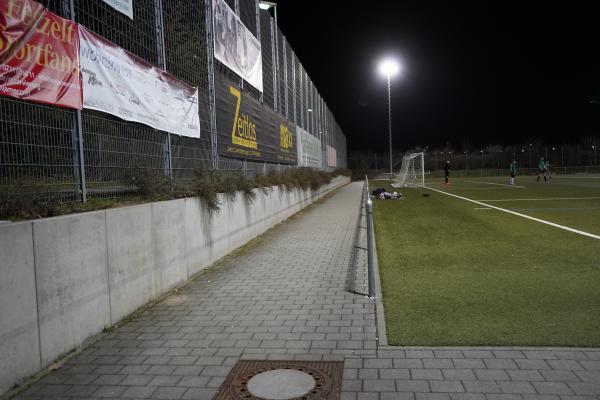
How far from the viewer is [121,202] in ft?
19.0

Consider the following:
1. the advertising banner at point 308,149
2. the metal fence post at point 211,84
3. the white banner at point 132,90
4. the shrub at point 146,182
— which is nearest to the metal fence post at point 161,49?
the white banner at point 132,90

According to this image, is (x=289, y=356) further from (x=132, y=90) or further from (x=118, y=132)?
(x=132, y=90)

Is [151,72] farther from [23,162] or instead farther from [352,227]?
[352,227]

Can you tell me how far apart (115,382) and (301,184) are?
14925mm

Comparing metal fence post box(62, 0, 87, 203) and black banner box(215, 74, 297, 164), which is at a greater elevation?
black banner box(215, 74, 297, 164)

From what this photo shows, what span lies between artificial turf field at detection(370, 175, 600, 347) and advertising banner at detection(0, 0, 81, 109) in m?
4.19

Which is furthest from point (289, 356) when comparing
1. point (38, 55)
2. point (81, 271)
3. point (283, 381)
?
point (38, 55)

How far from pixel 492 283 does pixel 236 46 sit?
8868 mm

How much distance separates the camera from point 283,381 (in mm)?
3684

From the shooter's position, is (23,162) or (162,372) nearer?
(162,372)

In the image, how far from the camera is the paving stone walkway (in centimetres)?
348

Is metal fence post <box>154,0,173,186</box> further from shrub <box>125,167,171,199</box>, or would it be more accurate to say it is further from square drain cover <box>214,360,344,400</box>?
square drain cover <box>214,360,344,400</box>

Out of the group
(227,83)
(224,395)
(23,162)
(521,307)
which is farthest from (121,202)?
(227,83)

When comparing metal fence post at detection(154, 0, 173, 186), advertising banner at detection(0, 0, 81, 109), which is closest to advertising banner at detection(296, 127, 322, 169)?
metal fence post at detection(154, 0, 173, 186)
